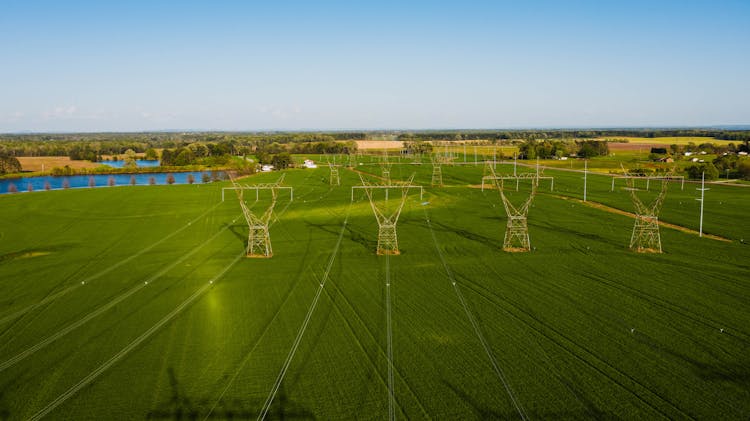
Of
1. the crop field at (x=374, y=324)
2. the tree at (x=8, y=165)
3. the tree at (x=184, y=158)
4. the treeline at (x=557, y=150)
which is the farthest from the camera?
the treeline at (x=557, y=150)

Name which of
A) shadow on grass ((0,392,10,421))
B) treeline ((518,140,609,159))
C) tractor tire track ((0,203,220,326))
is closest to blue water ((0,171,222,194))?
tractor tire track ((0,203,220,326))

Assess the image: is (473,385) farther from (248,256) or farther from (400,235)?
(400,235)

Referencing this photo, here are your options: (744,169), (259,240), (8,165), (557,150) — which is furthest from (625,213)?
(8,165)

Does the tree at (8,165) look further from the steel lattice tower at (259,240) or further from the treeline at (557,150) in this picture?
the treeline at (557,150)

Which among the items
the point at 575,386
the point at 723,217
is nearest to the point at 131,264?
the point at 575,386

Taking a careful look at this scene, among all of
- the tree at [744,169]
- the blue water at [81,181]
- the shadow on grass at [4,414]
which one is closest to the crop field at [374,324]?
the shadow on grass at [4,414]

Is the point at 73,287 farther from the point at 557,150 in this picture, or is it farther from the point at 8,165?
the point at 557,150
